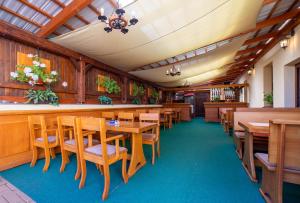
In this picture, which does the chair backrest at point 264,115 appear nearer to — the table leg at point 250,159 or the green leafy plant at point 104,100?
the table leg at point 250,159

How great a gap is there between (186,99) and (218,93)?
2.69 metres

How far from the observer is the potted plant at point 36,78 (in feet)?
9.76

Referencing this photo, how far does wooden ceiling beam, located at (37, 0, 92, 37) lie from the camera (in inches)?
97.4

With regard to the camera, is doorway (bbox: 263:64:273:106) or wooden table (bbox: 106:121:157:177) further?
doorway (bbox: 263:64:273:106)

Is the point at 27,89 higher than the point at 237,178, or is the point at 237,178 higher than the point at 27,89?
the point at 27,89

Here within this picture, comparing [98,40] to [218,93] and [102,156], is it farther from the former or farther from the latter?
[218,93]

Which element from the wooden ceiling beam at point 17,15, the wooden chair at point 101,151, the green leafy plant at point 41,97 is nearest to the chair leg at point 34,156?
the green leafy plant at point 41,97

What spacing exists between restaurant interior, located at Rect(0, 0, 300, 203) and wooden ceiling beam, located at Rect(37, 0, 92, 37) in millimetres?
18

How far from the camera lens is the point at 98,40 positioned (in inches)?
127

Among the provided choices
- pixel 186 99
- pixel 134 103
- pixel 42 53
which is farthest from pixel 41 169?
pixel 186 99

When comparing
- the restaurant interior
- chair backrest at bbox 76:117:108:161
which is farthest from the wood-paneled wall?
chair backrest at bbox 76:117:108:161

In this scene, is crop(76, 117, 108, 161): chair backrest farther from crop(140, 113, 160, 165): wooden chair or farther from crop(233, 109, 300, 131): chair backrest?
crop(233, 109, 300, 131): chair backrest

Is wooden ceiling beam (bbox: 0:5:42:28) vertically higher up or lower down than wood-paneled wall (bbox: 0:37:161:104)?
higher up

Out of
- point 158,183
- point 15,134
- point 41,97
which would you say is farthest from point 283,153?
point 41,97
